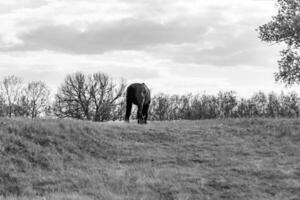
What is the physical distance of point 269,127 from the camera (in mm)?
24484

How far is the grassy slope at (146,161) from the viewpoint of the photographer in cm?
1458

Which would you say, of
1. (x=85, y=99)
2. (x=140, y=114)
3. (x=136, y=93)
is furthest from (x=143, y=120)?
(x=85, y=99)

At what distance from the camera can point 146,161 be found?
18047 millimetres

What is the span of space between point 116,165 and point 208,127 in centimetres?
796

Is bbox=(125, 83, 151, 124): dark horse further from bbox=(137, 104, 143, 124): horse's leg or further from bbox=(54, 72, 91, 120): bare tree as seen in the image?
bbox=(54, 72, 91, 120): bare tree

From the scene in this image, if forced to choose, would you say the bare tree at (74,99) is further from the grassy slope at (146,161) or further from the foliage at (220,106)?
the grassy slope at (146,161)

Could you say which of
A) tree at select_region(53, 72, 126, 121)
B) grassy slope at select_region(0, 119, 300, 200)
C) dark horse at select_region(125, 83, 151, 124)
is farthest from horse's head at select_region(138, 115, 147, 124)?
tree at select_region(53, 72, 126, 121)

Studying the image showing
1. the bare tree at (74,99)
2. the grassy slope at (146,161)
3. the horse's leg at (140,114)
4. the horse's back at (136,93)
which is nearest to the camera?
the grassy slope at (146,161)

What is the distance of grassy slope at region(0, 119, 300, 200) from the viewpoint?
14578mm

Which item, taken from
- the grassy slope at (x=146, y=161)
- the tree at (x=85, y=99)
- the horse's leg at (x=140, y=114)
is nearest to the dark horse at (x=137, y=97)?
the horse's leg at (x=140, y=114)

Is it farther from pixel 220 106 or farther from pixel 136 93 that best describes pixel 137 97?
pixel 220 106

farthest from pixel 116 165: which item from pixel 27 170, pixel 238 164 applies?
pixel 238 164

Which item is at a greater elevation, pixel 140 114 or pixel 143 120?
pixel 140 114

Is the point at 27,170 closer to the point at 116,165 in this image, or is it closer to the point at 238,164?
the point at 116,165
